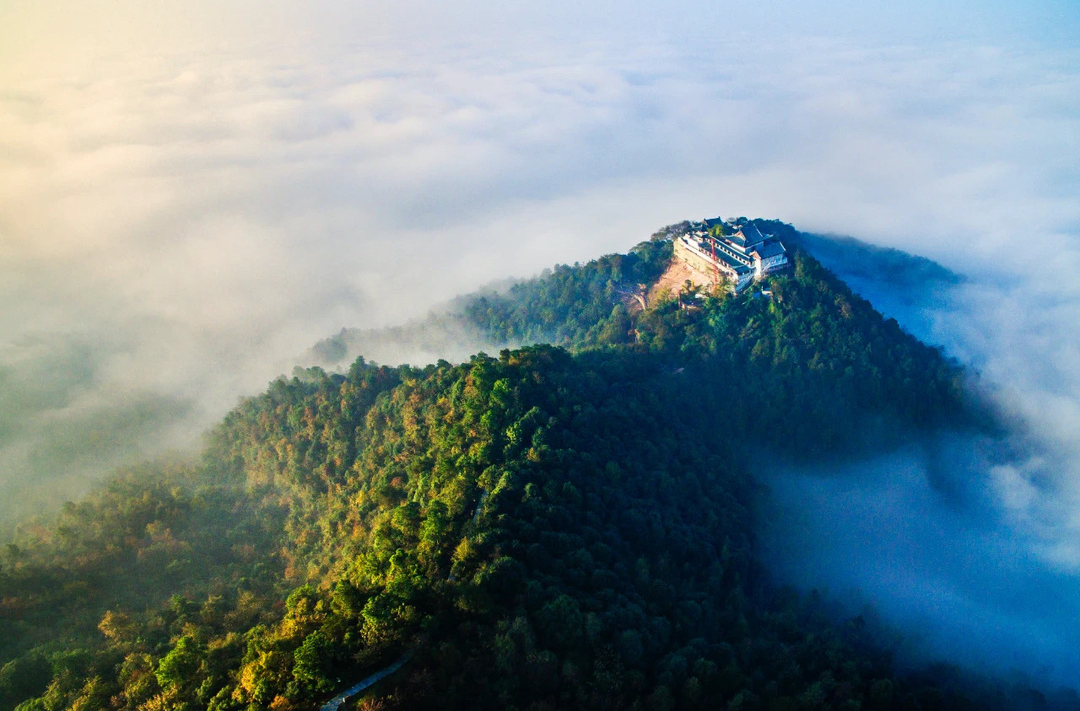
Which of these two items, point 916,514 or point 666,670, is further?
point 916,514

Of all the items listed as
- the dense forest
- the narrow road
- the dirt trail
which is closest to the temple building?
the dirt trail

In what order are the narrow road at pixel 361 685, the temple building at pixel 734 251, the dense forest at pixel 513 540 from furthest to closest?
the temple building at pixel 734 251, the dense forest at pixel 513 540, the narrow road at pixel 361 685

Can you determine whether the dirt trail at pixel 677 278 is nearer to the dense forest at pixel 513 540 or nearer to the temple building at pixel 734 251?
the temple building at pixel 734 251

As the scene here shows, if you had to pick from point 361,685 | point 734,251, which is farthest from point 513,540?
point 734,251

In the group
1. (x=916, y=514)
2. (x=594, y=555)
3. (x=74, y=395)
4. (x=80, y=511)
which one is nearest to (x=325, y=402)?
(x=80, y=511)

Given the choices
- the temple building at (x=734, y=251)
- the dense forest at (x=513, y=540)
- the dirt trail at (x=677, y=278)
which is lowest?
the dense forest at (x=513, y=540)

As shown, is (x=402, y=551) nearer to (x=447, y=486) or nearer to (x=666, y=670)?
(x=447, y=486)

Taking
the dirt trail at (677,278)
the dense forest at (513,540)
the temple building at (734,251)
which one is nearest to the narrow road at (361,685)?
the dense forest at (513,540)
